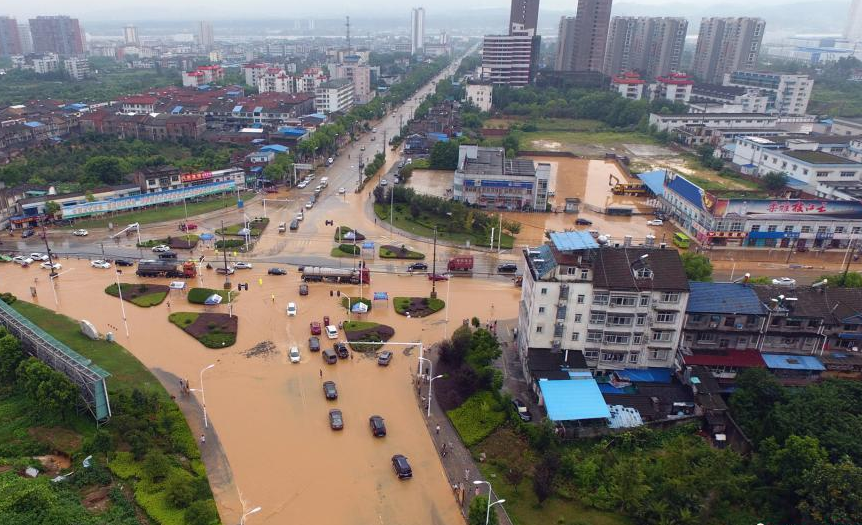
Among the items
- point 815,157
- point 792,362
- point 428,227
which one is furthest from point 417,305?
point 815,157

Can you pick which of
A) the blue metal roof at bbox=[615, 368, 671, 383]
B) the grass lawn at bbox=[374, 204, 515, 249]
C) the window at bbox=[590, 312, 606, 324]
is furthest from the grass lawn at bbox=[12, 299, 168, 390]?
the grass lawn at bbox=[374, 204, 515, 249]

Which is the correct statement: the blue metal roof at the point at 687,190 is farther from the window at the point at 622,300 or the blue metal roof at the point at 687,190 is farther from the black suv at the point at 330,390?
the black suv at the point at 330,390

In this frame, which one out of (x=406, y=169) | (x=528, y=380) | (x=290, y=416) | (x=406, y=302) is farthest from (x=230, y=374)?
(x=406, y=169)

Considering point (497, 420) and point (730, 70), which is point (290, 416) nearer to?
point (497, 420)

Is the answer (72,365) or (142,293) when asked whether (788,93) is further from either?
(72,365)

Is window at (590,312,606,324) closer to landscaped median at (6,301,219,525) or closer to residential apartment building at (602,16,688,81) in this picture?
landscaped median at (6,301,219,525)
